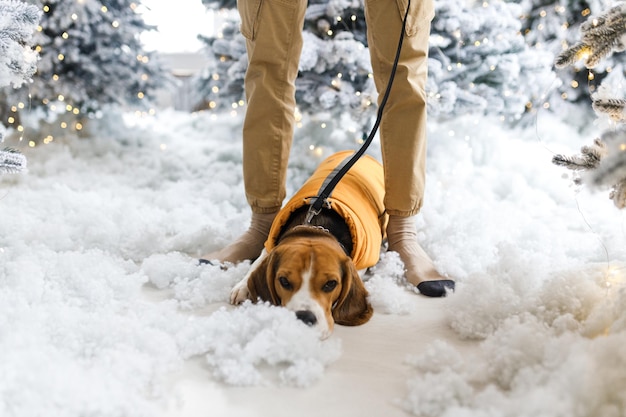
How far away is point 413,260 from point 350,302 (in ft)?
1.29

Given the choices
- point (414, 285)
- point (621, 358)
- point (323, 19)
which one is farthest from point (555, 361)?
point (323, 19)

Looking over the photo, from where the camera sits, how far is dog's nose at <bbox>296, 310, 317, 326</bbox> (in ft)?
3.82

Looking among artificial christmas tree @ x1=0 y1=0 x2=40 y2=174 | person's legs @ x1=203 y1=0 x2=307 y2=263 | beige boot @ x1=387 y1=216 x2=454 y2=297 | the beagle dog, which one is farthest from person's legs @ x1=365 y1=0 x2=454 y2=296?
artificial christmas tree @ x1=0 y1=0 x2=40 y2=174

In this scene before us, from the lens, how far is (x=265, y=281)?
1.32 metres

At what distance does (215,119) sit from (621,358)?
3333 mm

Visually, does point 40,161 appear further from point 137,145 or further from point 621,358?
point 621,358

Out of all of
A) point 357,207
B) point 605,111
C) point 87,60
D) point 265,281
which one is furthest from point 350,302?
point 87,60

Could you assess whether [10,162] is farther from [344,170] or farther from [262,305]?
[344,170]

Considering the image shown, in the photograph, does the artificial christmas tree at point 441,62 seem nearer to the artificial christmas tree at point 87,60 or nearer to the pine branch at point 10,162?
the artificial christmas tree at point 87,60

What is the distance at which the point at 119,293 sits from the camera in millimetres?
1394

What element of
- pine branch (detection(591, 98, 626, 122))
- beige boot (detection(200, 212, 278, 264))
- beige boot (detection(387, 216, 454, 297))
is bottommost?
beige boot (detection(200, 212, 278, 264))

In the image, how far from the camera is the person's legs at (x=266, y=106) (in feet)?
5.43

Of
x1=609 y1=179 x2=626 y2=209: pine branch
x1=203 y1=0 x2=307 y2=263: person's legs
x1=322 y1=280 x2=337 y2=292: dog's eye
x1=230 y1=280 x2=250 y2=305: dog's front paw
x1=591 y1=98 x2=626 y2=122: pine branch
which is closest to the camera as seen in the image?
x1=609 y1=179 x2=626 y2=209: pine branch

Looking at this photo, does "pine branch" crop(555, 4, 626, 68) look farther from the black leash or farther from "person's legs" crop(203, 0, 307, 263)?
"person's legs" crop(203, 0, 307, 263)
